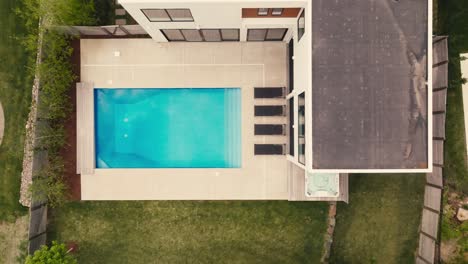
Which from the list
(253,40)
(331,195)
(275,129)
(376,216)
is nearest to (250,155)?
(275,129)

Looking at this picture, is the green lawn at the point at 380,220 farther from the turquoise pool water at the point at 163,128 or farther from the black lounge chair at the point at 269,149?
the turquoise pool water at the point at 163,128

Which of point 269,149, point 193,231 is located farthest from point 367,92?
point 193,231

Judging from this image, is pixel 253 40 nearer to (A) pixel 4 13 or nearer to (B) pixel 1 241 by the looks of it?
(A) pixel 4 13

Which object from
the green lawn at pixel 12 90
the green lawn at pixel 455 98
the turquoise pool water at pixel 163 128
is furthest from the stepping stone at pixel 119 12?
the green lawn at pixel 455 98

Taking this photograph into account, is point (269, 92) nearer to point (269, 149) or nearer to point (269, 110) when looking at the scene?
point (269, 110)

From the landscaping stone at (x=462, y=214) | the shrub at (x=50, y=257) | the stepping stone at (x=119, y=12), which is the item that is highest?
the stepping stone at (x=119, y=12)

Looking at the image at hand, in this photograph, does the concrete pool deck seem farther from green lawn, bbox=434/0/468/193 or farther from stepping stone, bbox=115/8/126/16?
green lawn, bbox=434/0/468/193
